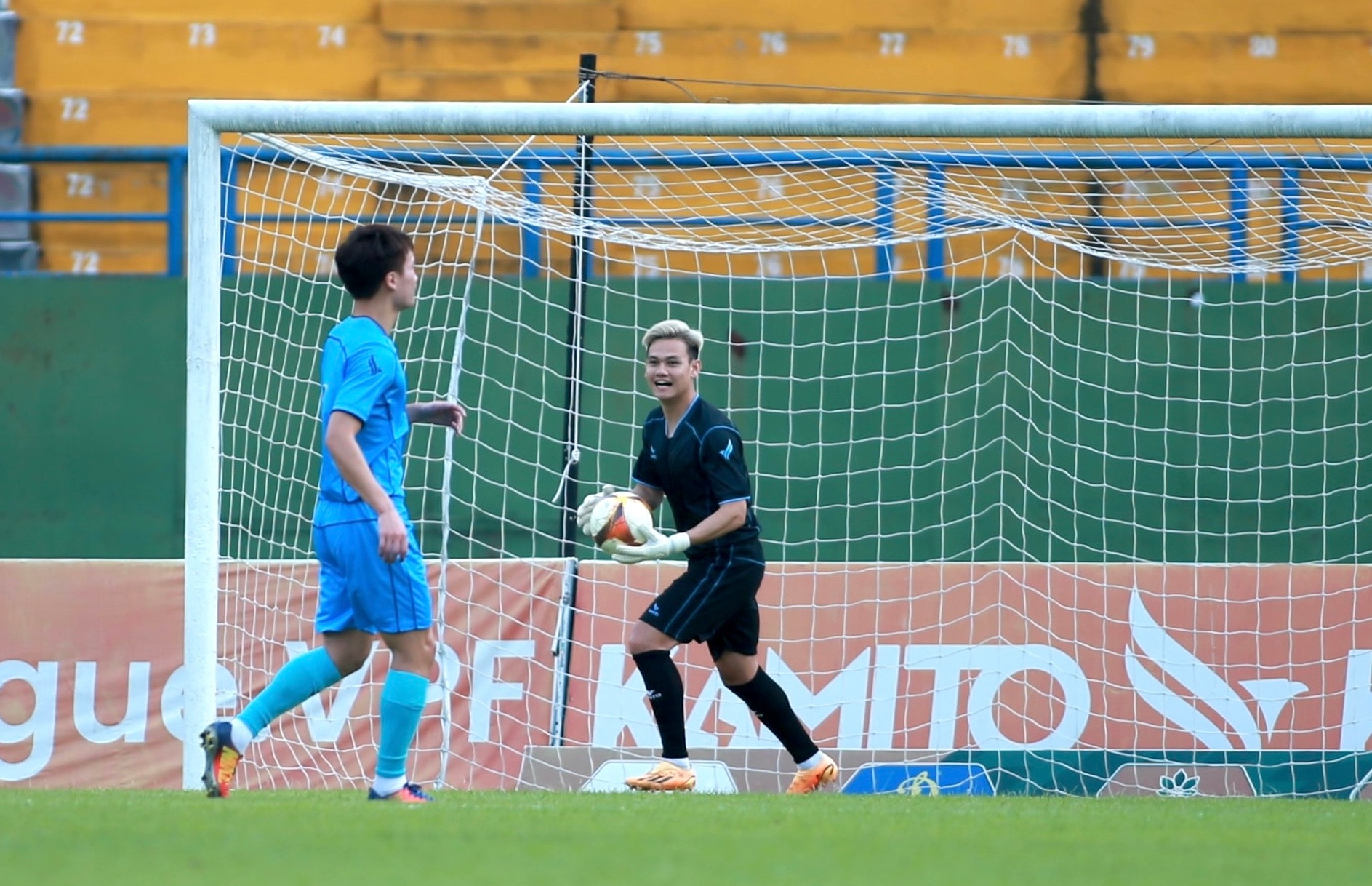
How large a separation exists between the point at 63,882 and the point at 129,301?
570cm

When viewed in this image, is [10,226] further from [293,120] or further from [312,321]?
[293,120]

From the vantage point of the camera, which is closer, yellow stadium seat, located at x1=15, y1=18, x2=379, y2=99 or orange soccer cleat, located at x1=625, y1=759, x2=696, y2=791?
orange soccer cleat, located at x1=625, y1=759, x2=696, y2=791

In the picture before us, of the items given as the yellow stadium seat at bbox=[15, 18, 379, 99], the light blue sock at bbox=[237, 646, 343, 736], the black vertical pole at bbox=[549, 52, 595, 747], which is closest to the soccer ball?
the light blue sock at bbox=[237, 646, 343, 736]

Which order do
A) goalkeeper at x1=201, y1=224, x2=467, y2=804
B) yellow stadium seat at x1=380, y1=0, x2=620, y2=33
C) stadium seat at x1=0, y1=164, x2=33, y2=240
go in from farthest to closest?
1. yellow stadium seat at x1=380, y1=0, x2=620, y2=33
2. stadium seat at x1=0, y1=164, x2=33, y2=240
3. goalkeeper at x1=201, y1=224, x2=467, y2=804

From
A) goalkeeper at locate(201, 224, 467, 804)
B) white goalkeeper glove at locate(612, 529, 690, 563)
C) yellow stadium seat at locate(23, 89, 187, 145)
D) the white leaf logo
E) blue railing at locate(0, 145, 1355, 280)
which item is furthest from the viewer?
yellow stadium seat at locate(23, 89, 187, 145)

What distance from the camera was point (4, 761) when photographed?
7.10m

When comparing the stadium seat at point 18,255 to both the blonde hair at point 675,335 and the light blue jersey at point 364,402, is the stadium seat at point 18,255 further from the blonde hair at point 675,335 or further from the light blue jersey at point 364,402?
the light blue jersey at point 364,402

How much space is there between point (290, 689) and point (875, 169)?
15.5 ft

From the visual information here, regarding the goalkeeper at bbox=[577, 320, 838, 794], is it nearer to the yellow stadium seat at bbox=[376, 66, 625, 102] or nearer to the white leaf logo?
the white leaf logo

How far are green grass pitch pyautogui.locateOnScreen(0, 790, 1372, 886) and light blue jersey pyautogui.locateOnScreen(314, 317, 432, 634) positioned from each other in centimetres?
53

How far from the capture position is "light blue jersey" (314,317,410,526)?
4.36 metres

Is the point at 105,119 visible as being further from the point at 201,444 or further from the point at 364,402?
the point at 364,402

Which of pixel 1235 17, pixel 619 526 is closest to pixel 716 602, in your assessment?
pixel 619 526

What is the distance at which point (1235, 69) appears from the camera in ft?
33.9
